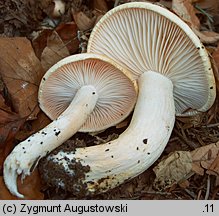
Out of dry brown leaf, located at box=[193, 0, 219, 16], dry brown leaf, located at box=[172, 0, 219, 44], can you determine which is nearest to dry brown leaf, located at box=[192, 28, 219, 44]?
dry brown leaf, located at box=[172, 0, 219, 44]

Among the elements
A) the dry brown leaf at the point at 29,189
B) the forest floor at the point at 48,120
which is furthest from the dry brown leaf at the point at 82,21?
the dry brown leaf at the point at 29,189

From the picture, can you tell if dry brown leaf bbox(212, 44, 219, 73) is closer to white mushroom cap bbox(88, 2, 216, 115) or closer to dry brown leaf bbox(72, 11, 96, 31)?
white mushroom cap bbox(88, 2, 216, 115)

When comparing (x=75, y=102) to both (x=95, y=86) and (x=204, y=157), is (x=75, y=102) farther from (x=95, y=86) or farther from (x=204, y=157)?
(x=204, y=157)

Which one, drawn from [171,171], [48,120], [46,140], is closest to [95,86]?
[48,120]

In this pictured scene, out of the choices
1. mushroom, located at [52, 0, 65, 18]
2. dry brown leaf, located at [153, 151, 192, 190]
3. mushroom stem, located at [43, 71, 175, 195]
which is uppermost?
mushroom, located at [52, 0, 65, 18]

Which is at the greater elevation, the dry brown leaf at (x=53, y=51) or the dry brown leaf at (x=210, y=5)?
the dry brown leaf at (x=210, y=5)

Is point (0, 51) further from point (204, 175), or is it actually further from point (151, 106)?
point (204, 175)

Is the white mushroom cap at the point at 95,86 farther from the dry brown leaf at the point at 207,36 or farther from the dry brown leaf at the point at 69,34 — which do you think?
the dry brown leaf at the point at 207,36
